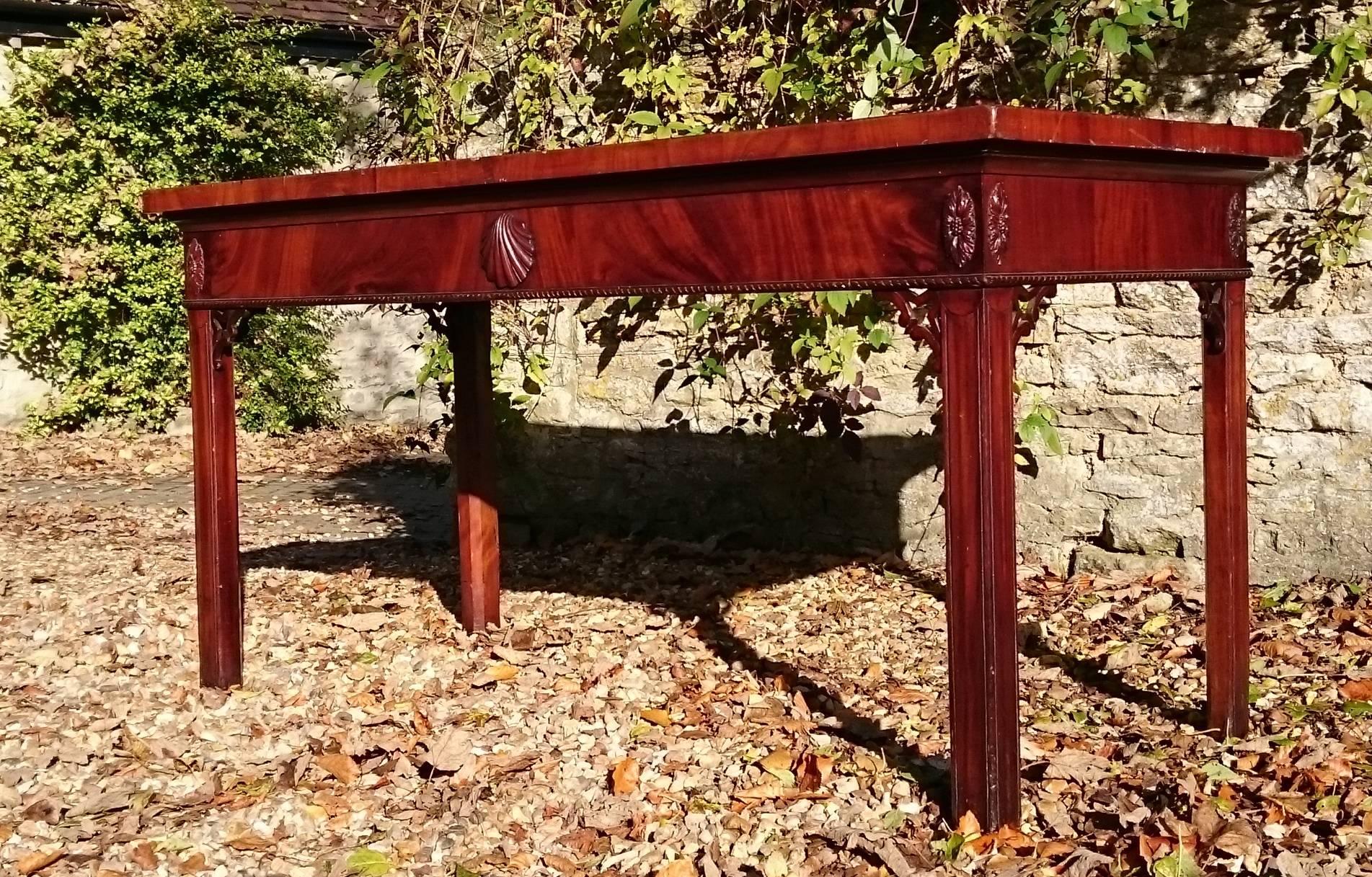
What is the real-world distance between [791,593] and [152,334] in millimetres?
5822

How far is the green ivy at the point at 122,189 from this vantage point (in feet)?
28.9

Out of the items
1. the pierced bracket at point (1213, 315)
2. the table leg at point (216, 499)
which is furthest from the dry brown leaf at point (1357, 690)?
the table leg at point (216, 499)

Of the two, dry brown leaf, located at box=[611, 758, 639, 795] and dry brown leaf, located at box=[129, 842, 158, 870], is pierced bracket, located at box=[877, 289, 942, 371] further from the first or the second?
dry brown leaf, located at box=[129, 842, 158, 870]

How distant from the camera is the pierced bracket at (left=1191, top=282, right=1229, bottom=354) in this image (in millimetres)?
2922

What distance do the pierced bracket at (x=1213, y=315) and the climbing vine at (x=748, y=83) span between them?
49.1 inches

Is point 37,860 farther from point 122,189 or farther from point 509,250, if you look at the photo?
point 122,189

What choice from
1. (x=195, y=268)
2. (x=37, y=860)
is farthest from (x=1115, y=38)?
(x=37, y=860)

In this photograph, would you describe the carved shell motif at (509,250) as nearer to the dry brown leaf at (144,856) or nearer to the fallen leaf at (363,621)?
the dry brown leaf at (144,856)

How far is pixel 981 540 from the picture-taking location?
96.9 inches

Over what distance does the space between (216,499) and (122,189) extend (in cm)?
585

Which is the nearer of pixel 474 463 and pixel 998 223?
pixel 998 223

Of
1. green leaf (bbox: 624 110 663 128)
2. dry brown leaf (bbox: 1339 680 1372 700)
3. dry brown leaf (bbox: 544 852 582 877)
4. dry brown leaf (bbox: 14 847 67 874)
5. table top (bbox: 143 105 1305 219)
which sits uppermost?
green leaf (bbox: 624 110 663 128)

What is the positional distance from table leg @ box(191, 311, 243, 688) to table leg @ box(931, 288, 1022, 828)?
1.91 m

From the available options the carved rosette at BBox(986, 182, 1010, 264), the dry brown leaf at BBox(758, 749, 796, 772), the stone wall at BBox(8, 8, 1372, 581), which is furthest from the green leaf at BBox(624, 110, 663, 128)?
the carved rosette at BBox(986, 182, 1010, 264)
